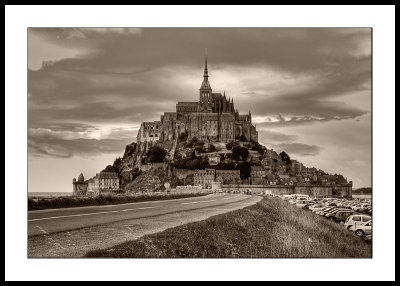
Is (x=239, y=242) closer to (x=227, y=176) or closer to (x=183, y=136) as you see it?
(x=227, y=176)

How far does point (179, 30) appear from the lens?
12414 millimetres

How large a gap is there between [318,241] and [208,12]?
6.84 metres

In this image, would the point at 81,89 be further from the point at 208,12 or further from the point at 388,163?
the point at 388,163

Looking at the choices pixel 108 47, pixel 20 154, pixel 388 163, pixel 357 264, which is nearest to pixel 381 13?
pixel 388 163

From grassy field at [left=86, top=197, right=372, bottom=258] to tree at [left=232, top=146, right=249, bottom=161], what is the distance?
66.9m

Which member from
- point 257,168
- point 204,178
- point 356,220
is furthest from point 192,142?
point 356,220

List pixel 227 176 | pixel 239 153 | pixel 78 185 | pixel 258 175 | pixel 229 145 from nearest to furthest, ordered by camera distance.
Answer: pixel 78 185, pixel 227 176, pixel 258 175, pixel 239 153, pixel 229 145

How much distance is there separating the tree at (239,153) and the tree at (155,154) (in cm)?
1200

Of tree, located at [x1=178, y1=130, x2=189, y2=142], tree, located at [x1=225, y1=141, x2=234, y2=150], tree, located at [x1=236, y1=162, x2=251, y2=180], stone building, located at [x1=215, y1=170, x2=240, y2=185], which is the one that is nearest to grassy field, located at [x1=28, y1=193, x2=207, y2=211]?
stone building, located at [x1=215, y1=170, x2=240, y2=185]

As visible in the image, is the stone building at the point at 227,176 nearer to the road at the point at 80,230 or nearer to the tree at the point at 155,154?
the tree at the point at 155,154

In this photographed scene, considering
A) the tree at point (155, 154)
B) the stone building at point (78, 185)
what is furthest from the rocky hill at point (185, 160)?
the stone building at point (78, 185)

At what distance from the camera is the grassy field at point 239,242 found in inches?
384

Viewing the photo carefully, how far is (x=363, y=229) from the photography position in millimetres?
17016

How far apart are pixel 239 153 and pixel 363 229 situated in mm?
67318
